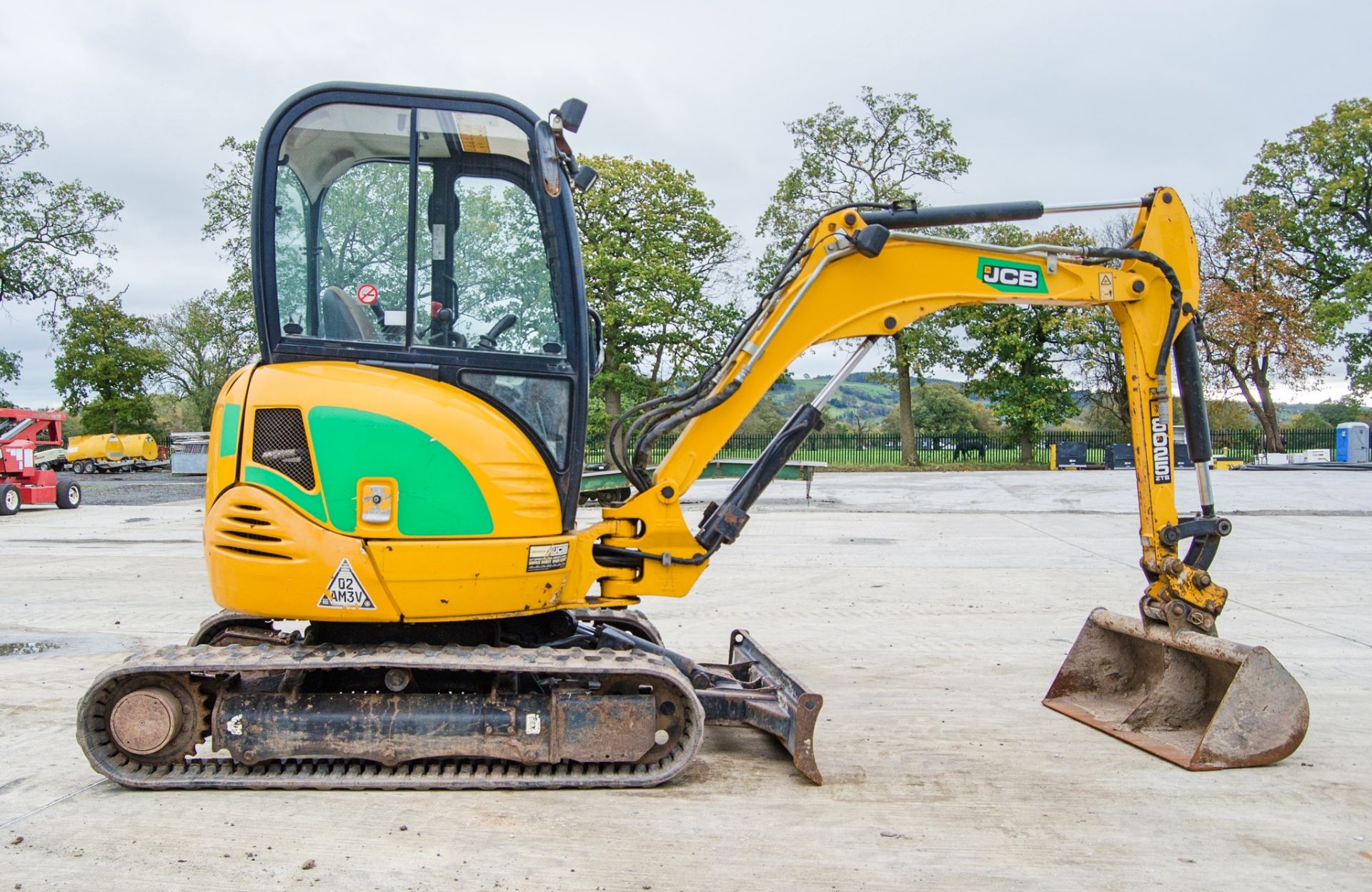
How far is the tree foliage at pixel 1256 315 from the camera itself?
37.3 metres

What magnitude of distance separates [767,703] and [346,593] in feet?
6.74

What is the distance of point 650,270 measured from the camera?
33500 mm

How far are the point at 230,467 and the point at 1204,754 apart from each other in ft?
15.3

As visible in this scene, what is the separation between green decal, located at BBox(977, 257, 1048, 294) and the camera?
528 centimetres

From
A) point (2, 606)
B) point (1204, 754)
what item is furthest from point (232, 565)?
point (2, 606)

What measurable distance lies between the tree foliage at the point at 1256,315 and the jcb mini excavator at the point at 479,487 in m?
35.2

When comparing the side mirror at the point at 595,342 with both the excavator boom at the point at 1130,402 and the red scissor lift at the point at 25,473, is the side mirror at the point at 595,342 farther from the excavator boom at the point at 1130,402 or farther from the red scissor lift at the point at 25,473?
the red scissor lift at the point at 25,473

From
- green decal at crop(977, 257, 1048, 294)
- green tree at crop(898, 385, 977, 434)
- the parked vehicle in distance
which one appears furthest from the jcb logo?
green tree at crop(898, 385, 977, 434)

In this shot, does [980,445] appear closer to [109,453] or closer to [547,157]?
[109,453]

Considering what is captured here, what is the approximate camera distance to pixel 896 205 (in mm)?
5164

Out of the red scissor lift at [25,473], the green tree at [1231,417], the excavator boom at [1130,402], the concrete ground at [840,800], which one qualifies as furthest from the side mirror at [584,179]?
the green tree at [1231,417]

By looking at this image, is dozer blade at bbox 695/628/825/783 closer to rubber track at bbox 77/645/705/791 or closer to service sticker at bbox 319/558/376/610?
rubber track at bbox 77/645/705/791

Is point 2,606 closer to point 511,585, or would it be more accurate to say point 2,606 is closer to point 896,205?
point 511,585

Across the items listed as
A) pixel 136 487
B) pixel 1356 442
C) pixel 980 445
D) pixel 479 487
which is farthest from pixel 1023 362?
pixel 479 487
